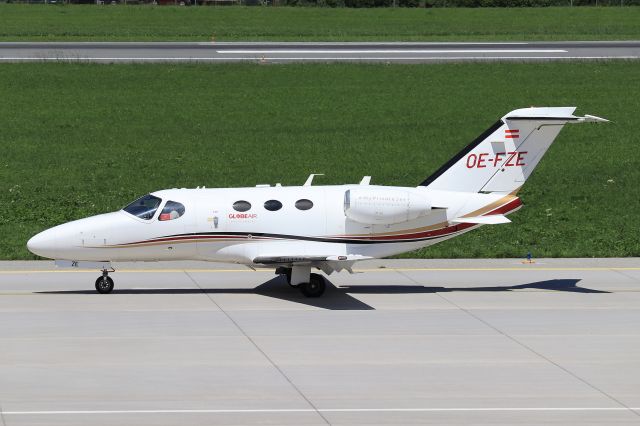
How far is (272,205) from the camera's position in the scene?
2553 centimetres

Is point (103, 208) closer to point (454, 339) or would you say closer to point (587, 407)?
point (454, 339)

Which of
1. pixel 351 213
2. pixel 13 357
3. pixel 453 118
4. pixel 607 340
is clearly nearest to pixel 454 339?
pixel 607 340

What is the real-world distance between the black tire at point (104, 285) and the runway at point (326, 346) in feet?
0.87

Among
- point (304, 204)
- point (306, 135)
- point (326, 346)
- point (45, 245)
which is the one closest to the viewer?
point (326, 346)

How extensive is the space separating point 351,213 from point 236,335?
4360 millimetres

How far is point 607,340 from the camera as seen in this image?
868 inches

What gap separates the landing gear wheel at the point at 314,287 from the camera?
25.6 m

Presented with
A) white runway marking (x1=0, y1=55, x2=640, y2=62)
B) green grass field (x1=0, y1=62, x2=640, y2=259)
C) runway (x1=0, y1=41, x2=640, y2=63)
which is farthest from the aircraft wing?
white runway marking (x1=0, y1=55, x2=640, y2=62)

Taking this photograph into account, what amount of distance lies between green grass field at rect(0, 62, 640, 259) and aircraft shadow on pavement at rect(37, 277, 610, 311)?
394cm

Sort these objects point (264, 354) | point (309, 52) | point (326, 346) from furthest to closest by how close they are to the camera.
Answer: point (309, 52) → point (326, 346) → point (264, 354)

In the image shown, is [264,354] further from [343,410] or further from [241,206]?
[241,206]

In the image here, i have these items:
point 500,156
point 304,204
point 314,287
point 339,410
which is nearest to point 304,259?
point 314,287

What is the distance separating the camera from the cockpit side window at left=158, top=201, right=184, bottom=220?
83.7 feet

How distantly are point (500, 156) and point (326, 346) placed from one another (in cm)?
692
